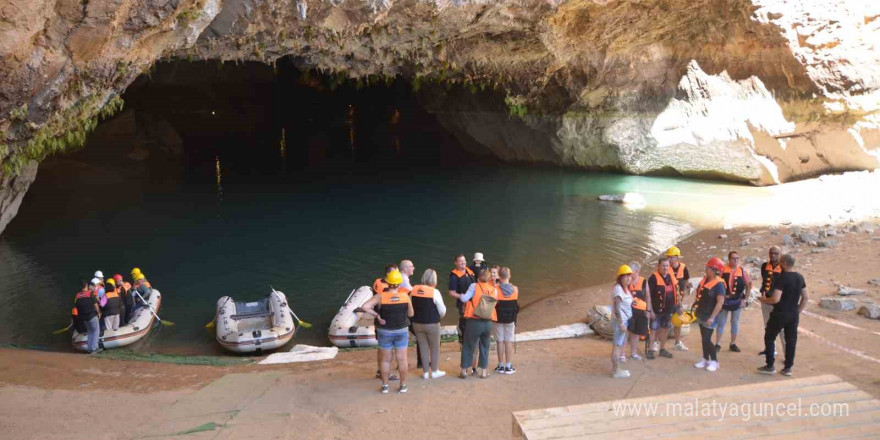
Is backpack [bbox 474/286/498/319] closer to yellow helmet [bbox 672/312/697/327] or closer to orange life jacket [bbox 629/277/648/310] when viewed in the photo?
orange life jacket [bbox 629/277/648/310]

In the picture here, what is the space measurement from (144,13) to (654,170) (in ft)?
73.1

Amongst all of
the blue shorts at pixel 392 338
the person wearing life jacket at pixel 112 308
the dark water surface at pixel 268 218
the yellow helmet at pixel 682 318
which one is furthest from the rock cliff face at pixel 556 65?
the yellow helmet at pixel 682 318

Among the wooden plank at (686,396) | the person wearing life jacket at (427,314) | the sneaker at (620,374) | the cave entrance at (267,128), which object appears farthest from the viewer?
the cave entrance at (267,128)

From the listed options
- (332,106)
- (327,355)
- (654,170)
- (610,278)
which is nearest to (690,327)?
(610,278)

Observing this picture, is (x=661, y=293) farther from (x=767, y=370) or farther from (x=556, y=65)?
(x=556, y=65)

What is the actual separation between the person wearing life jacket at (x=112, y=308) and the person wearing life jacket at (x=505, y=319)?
7.23 metres

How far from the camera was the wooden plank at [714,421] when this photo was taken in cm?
495

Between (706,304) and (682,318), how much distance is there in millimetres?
757

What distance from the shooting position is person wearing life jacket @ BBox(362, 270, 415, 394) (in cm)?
742

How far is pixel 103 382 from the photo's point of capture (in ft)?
29.2

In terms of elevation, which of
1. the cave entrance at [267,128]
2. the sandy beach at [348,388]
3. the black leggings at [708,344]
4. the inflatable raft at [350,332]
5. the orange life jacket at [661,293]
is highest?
the cave entrance at [267,128]

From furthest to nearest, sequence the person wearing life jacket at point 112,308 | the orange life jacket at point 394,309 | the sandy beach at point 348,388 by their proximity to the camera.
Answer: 1. the person wearing life jacket at point 112,308
2. the orange life jacket at point 394,309
3. the sandy beach at point 348,388

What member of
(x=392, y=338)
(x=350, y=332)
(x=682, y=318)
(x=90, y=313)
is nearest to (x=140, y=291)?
(x=90, y=313)

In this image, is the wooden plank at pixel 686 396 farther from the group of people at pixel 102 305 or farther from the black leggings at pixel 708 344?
the group of people at pixel 102 305
